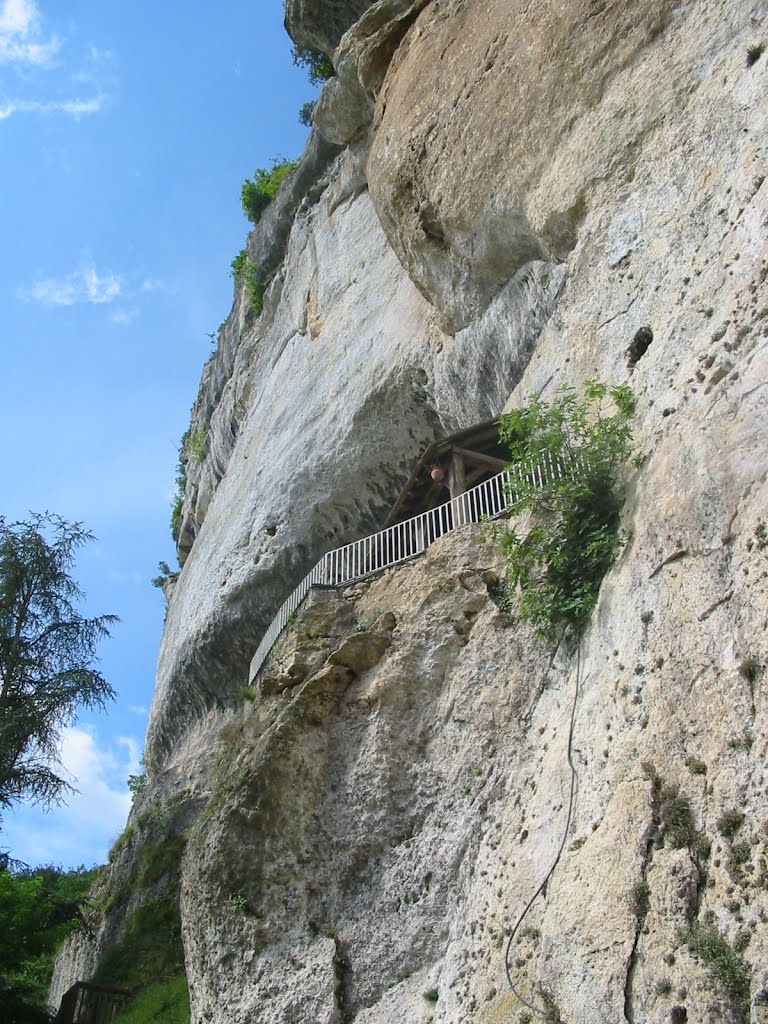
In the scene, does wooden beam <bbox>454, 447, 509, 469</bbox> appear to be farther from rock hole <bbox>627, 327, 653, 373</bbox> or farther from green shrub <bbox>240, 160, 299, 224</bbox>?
green shrub <bbox>240, 160, 299, 224</bbox>

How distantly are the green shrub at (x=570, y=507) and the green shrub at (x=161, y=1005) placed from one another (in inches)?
323

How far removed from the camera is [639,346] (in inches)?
456

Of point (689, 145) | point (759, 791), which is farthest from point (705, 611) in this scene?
point (689, 145)

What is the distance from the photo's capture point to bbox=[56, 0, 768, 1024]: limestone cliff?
25.9 ft

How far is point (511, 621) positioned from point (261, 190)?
23.6 meters

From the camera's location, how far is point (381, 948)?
10828 millimetres

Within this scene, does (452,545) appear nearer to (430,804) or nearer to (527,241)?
(430,804)

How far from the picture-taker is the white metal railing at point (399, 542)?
14.5 meters

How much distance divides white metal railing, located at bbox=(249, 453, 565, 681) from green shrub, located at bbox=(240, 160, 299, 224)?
60.1ft

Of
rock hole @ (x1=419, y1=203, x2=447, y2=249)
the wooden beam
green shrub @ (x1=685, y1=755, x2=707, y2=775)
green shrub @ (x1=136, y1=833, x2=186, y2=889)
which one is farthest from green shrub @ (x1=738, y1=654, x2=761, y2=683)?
green shrub @ (x1=136, y1=833, x2=186, y2=889)

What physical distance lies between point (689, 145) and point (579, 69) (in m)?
2.80

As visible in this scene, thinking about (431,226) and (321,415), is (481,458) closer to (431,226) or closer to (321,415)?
(431,226)

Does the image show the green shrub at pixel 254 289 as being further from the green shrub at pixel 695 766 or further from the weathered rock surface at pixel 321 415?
the green shrub at pixel 695 766

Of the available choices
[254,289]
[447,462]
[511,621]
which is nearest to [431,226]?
[447,462]
